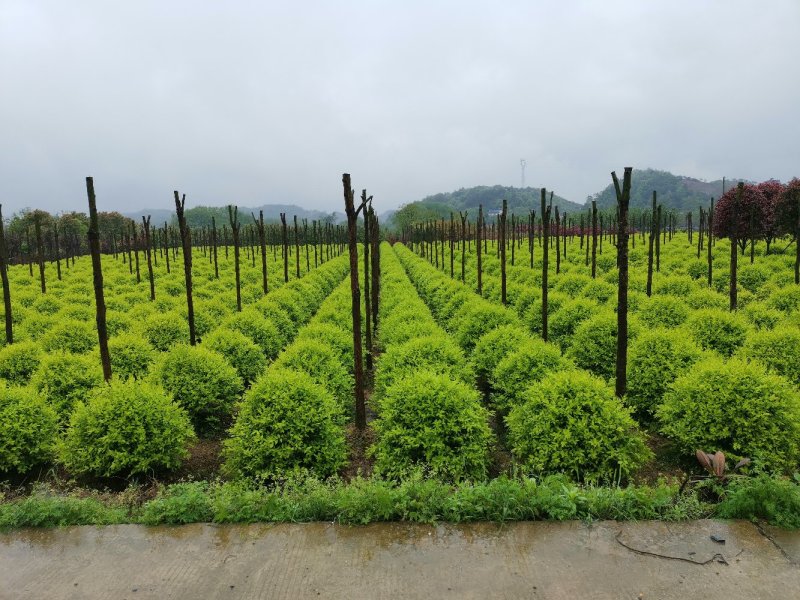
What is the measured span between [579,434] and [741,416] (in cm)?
172

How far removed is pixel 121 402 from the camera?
17.1 feet

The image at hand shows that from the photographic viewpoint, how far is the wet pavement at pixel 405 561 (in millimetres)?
3055

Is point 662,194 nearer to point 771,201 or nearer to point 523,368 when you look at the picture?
point 771,201

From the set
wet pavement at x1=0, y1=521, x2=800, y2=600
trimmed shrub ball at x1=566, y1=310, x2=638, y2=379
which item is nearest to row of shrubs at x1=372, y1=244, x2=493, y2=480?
wet pavement at x1=0, y1=521, x2=800, y2=600

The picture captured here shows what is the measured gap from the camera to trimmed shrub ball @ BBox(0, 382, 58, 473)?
525 cm

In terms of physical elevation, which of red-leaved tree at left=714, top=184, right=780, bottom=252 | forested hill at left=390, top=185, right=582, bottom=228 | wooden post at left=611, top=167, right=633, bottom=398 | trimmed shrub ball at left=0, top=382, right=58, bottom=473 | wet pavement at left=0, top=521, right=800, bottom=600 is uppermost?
forested hill at left=390, top=185, right=582, bottom=228

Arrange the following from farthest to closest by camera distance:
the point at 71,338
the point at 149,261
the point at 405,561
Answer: the point at 149,261, the point at 71,338, the point at 405,561

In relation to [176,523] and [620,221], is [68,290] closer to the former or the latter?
[176,523]

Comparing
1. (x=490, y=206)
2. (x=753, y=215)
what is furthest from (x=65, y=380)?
(x=490, y=206)

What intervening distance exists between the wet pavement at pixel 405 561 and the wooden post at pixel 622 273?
2.57 metres

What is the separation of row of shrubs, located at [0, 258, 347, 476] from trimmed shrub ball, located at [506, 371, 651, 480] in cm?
399

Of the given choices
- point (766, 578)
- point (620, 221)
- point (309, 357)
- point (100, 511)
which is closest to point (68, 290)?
point (309, 357)

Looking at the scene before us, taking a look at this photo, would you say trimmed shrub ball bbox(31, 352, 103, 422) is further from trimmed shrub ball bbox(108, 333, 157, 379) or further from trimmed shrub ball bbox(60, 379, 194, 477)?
trimmed shrub ball bbox(60, 379, 194, 477)

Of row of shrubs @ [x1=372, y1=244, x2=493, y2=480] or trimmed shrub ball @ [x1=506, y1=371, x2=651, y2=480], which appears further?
row of shrubs @ [x1=372, y1=244, x2=493, y2=480]
